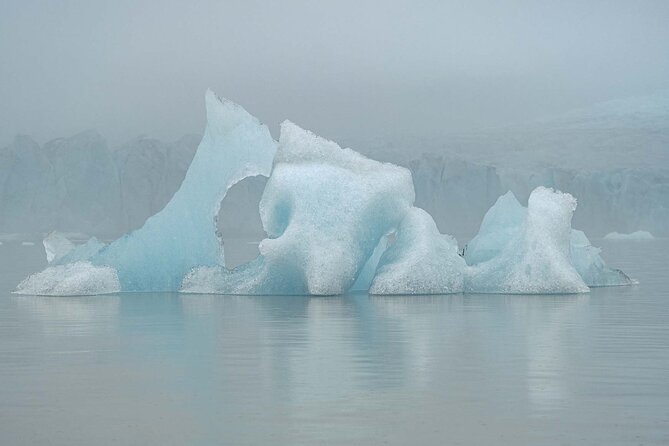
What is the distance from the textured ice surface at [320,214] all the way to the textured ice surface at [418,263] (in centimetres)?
30

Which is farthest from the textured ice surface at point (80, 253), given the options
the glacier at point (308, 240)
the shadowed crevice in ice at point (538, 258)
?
the shadowed crevice in ice at point (538, 258)

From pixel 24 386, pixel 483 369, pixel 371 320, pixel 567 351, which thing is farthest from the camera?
pixel 371 320

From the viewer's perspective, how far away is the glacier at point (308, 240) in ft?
52.7

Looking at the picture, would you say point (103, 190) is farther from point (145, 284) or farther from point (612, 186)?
point (145, 284)

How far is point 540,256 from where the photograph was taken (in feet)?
54.2

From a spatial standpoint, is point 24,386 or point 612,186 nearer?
point 24,386

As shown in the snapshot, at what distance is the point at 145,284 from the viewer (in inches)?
710

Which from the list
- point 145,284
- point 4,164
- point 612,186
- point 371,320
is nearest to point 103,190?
point 4,164

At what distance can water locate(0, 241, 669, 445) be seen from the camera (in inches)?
232

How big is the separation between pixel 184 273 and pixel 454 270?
4124mm

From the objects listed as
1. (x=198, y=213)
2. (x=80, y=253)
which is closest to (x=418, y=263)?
(x=198, y=213)

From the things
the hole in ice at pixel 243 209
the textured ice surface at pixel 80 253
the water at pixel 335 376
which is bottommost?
the hole in ice at pixel 243 209

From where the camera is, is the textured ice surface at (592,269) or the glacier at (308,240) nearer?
the glacier at (308,240)

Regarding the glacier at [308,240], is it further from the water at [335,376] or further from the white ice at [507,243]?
the water at [335,376]
